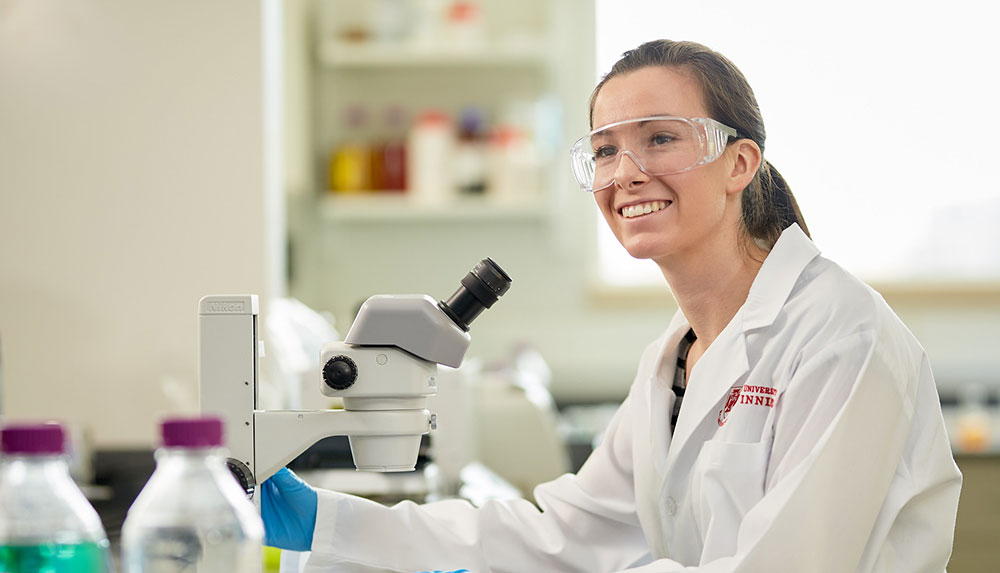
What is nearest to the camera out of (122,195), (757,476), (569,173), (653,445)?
(757,476)

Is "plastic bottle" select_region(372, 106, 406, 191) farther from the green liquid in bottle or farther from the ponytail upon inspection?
the green liquid in bottle

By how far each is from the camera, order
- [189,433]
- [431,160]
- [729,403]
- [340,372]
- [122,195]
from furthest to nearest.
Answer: [431,160] → [122,195] → [729,403] → [340,372] → [189,433]

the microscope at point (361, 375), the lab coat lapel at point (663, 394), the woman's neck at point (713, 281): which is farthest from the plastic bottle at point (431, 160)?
the microscope at point (361, 375)

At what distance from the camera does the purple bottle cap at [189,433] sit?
738mm

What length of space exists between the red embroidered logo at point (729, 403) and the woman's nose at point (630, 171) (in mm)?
307

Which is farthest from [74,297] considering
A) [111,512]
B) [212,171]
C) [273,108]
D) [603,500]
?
[603,500]

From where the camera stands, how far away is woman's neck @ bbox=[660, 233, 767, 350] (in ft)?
4.73

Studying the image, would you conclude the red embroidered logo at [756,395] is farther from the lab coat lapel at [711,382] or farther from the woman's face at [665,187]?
the woman's face at [665,187]

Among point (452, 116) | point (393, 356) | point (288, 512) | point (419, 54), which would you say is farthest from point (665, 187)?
point (452, 116)

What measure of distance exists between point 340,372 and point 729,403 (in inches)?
22.3

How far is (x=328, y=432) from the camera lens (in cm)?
112

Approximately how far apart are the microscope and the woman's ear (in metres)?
0.47

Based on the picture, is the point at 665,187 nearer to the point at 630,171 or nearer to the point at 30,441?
the point at 630,171

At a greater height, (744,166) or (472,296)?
(744,166)
